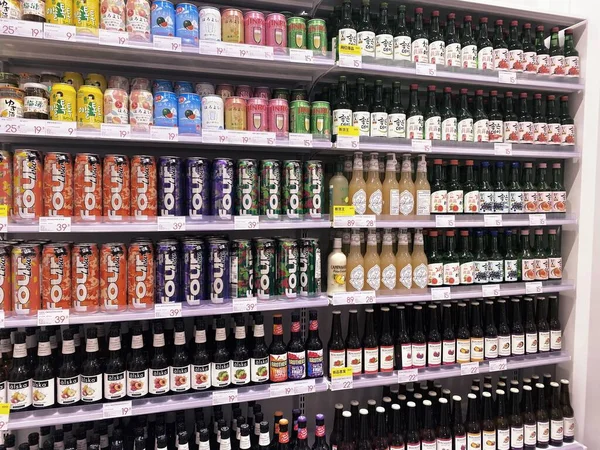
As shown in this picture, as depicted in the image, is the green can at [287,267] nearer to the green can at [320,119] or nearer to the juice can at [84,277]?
the green can at [320,119]

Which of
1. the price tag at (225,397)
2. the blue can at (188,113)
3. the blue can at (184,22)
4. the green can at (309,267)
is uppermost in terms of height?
the blue can at (184,22)

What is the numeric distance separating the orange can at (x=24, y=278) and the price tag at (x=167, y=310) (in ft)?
1.59

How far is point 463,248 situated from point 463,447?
1.15m

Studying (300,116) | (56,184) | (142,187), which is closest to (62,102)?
(56,184)

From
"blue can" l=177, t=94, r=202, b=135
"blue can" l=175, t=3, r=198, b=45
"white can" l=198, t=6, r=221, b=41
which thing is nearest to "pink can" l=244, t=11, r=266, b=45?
"white can" l=198, t=6, r=221, b=41

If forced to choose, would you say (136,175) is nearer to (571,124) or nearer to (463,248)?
(463,248)

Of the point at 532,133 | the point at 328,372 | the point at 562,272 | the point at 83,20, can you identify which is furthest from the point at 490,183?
the point at 83,20

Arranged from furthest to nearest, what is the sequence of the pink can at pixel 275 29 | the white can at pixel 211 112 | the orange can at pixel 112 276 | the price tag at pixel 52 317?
the pink can at pixel 275 29, the white can at pixel 211 112, the orange can at pixel 112 276, the price tag at pixel 52 317

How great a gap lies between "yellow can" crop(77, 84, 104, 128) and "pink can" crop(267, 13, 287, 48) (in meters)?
0.85

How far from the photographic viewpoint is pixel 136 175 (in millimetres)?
1877

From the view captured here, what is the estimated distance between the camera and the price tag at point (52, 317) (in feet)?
5.68

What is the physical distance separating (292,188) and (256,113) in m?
0.41

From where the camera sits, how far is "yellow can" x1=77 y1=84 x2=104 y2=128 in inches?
71.2

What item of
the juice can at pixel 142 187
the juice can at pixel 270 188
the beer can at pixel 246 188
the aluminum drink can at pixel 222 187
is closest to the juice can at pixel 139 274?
the juice can at pixel 142 187
